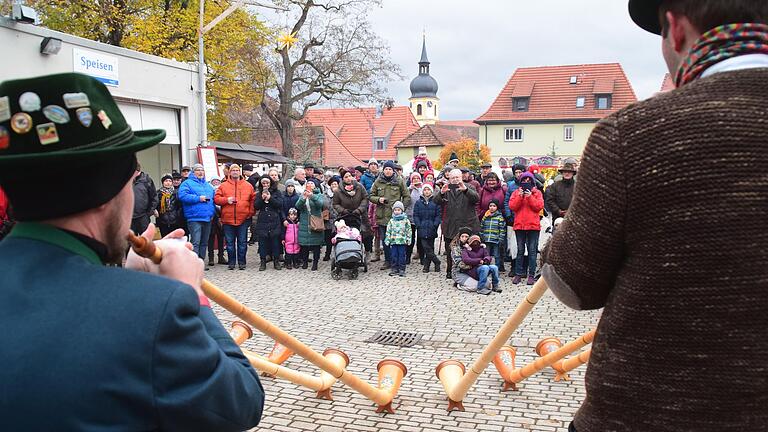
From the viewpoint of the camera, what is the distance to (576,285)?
61.7 inches

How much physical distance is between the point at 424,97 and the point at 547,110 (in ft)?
133

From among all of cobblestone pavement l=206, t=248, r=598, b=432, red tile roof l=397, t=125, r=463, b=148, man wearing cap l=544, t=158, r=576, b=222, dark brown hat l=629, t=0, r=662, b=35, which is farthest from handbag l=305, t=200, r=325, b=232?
red tile roof l=397, t=125, r=463, b=148

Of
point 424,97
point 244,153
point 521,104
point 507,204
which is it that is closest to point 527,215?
point 507,204

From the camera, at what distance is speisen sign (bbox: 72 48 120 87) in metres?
11.9

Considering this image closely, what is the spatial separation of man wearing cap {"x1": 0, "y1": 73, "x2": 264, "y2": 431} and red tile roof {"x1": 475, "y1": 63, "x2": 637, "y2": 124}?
4624 cm

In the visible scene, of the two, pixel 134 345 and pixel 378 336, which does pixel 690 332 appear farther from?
pixel 378 336

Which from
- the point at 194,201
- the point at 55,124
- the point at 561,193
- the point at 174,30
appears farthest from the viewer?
the point at 174,30

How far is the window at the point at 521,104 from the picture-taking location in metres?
47.4

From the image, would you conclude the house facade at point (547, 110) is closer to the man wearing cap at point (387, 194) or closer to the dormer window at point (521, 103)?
the dormer window at point (521, 103)

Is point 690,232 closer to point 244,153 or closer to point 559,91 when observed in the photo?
point 244,153

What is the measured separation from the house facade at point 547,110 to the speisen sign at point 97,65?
118 ft

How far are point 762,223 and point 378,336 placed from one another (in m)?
5.90

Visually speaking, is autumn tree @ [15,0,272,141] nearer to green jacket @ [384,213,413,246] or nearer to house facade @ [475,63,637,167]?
green jacket @ [384,213,413,246]

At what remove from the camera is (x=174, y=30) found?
2038 cm
